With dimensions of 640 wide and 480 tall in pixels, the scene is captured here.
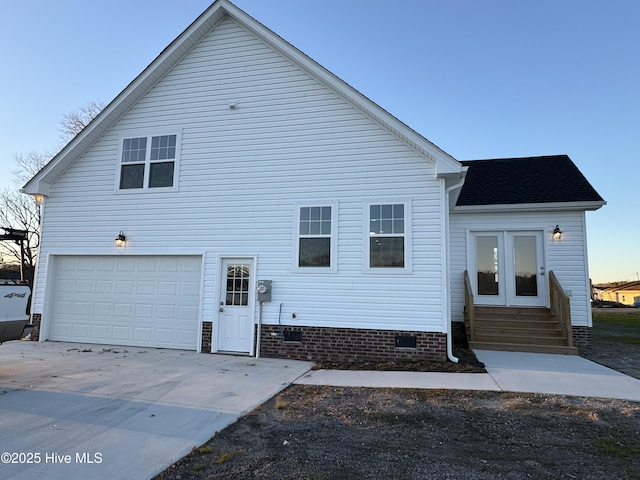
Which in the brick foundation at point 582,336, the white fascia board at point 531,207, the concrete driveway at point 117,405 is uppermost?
the white fascia board at point 531,207

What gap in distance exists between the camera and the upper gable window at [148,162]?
959 centimetres

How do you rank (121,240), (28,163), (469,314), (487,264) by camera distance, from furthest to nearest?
1. (28,163)
2. (487,264)
3. (121,240)
4. (469,314)

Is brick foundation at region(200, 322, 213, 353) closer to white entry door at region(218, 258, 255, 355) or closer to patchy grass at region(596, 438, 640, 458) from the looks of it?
white entry door at region(218, 258, 255, 355)

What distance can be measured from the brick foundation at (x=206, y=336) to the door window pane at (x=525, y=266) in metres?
8.34

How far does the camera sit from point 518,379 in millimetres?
6309

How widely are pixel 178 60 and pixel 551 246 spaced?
11171 millimetres

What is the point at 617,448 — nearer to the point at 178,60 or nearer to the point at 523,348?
the point at 523,348

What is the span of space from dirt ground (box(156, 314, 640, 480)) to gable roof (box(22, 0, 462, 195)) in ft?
14.8

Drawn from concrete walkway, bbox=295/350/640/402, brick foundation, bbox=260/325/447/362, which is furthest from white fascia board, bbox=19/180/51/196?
concrete walkway, bbox=295/350/640/402

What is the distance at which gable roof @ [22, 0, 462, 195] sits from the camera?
781cm

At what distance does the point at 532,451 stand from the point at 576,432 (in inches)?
35.7

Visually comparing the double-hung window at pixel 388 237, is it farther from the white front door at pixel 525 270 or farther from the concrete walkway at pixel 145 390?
the white front door at pixel 525 270

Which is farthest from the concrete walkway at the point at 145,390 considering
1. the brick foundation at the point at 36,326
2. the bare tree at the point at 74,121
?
the bare tree at the point at 74,121

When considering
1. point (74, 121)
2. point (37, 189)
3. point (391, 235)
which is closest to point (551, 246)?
point (391, 235)
